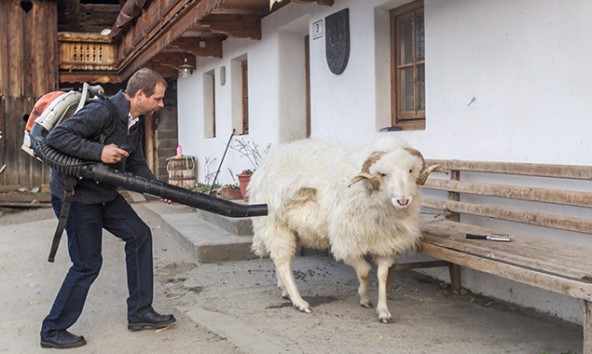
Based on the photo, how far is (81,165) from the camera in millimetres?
3893

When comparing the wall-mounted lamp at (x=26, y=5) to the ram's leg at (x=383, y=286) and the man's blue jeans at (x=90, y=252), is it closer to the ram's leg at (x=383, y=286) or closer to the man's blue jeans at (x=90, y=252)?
the man's blue jeans at (x=90, y=252)

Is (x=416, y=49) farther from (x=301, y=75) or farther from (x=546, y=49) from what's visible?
(x=301, y=75)

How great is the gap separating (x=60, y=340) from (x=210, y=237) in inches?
127

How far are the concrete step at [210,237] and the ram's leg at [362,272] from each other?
2272 millimetres

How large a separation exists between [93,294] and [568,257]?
3.98m

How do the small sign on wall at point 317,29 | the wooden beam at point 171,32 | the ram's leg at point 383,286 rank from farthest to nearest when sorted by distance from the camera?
the wooden beam at point 171,32 → the small sign on wall at point 317,29 → the ram's leg at point 383,286

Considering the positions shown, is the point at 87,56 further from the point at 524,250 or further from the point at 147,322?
the point at 524,250

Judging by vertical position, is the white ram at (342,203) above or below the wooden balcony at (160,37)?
below

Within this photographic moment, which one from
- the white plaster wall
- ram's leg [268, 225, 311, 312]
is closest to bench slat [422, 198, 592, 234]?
the white plaster wall

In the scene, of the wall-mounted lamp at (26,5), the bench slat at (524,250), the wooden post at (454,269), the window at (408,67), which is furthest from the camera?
the wall-mounted lamp at (26,5)

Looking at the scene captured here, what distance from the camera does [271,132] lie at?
30.5 feet

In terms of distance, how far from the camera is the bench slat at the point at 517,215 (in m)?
4.12

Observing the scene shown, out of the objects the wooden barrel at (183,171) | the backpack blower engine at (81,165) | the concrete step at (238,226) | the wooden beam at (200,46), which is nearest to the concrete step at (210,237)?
the concrete step at (238,226)

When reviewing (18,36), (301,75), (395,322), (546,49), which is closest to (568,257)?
(395,322)
